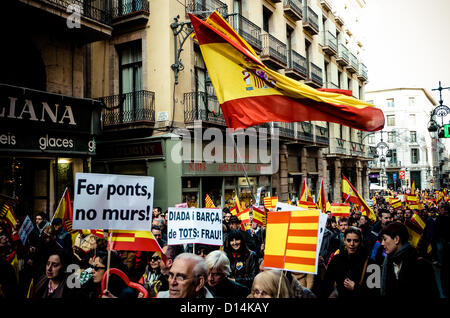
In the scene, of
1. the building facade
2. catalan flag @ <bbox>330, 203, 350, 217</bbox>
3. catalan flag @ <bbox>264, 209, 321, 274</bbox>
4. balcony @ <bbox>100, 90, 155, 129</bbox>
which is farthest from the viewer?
the building facade

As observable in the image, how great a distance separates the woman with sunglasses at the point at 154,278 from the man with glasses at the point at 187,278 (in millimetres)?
1346

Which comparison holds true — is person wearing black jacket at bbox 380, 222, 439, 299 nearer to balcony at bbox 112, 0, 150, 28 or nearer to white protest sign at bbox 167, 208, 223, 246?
white protest sign at bbox 167, 208, 223, 246

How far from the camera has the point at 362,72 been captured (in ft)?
121

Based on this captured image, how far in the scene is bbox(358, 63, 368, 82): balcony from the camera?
36.3 m

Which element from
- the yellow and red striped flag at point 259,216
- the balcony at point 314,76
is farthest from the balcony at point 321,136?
the yellow and red striped flag at point 259,216

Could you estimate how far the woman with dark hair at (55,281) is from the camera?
3.82 m

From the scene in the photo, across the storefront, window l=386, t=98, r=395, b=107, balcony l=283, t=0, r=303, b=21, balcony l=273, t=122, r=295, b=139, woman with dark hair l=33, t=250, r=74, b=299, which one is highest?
window l=386, t=98, r=395, b=107

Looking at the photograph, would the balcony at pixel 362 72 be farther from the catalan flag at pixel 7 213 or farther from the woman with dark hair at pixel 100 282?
the woman with dark hair at pixel 100 282

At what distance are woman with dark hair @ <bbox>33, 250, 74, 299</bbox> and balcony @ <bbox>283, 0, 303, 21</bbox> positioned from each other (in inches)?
815

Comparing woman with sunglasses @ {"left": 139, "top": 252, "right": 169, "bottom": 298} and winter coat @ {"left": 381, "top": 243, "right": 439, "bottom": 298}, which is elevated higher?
winter coat @ {"left": 381, "top": 243, "right": 439, "bottom": 298}

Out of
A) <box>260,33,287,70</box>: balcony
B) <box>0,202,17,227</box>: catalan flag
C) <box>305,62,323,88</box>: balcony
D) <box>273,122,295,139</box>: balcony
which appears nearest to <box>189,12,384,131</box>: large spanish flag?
<box>0,202,17,227</box>: catalan flag

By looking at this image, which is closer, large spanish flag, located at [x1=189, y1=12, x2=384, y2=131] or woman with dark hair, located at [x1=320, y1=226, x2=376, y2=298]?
woman with dark hair, located at [x1=320, y1=226, x2=376, y2=298]

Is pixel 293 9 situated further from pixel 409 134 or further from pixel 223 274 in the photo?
pixel 409 134

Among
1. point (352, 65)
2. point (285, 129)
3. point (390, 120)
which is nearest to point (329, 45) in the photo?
point (352, 65)
